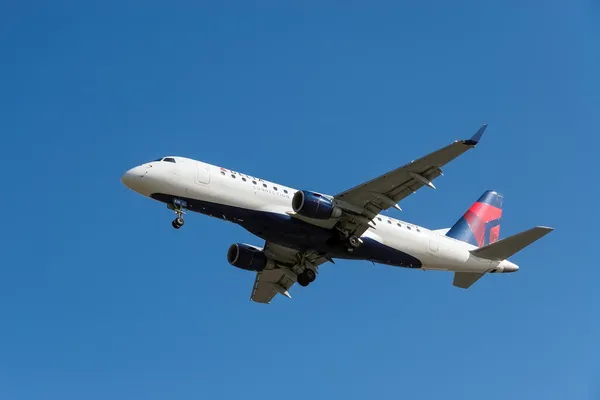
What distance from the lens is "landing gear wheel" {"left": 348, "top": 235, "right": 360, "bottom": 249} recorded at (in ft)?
151

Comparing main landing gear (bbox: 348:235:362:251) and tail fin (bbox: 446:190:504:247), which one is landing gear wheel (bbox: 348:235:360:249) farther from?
tail fin (bbox: 446:190:504:247)

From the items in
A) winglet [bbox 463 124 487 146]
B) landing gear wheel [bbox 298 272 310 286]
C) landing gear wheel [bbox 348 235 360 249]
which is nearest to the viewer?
winglet [bbox 463 124 487 146]

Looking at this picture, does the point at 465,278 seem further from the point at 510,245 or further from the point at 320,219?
the point at 320,219

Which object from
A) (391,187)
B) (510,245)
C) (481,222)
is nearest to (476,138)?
(391,187)

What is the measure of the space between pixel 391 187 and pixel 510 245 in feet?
29.3

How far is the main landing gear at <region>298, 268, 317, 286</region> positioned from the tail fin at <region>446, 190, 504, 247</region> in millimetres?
8445

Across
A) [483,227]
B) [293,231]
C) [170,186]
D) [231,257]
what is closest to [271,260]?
[231,257]

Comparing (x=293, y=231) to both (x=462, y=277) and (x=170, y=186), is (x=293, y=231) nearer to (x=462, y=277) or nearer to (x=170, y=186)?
(x=170, y=186)

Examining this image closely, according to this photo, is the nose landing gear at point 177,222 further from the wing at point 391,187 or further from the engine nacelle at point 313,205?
the wing at point 391,187

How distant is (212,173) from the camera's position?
4419cm

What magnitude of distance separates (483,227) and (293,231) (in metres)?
14.8

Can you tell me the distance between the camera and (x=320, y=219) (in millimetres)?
44406

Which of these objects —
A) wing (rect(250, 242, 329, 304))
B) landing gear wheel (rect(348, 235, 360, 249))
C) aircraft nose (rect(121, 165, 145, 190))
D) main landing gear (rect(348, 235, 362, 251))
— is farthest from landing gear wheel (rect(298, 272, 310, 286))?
aircraft nose (rect(121, 165, 145, 190))

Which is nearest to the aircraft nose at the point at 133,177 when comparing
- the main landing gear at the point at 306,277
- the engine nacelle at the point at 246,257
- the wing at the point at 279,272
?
the engine nacelle at the point at 246,257
